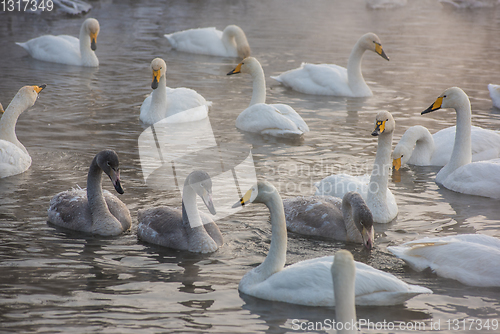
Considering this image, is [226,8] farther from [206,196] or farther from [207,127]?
[206,196]

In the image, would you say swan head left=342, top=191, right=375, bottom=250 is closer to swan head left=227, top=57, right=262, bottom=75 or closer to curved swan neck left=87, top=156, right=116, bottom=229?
curved swan neck left=87, top=156, right=116, bottom=229

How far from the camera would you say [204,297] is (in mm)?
5898

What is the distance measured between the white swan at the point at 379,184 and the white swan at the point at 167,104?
4744 mm

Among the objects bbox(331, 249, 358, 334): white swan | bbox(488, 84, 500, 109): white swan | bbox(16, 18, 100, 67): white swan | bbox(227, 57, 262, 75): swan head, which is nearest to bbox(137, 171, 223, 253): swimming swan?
bbox(331, 249, 358, 334): white swan

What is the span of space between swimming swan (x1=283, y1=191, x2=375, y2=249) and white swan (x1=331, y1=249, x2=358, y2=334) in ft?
8.86

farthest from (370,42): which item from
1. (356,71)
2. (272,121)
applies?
(272,121)

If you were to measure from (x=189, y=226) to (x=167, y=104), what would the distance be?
5839 millimetres

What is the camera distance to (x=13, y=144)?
9.32 metres

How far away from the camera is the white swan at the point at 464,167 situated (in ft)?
29.7

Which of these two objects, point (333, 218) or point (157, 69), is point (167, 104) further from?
point (333, 218)

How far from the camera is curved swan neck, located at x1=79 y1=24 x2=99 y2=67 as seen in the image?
16.7m

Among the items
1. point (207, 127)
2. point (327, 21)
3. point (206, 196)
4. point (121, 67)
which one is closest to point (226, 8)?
point (327, 21)

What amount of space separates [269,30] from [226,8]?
298 inches

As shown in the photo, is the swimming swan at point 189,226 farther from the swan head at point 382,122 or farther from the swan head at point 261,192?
the swan head at point 382,122
